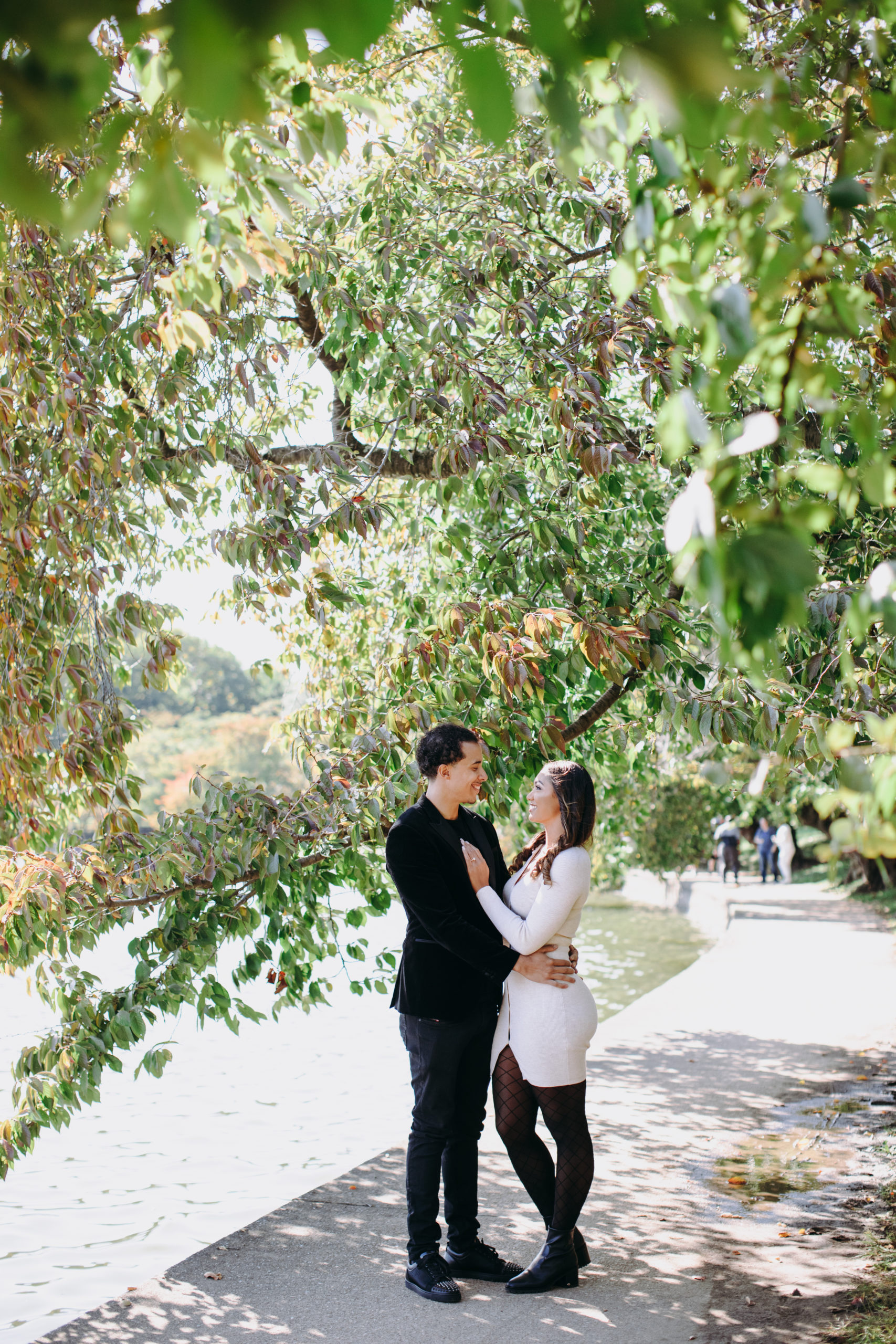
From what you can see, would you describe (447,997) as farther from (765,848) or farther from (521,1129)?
(765,848)

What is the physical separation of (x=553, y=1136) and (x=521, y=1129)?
0.17m

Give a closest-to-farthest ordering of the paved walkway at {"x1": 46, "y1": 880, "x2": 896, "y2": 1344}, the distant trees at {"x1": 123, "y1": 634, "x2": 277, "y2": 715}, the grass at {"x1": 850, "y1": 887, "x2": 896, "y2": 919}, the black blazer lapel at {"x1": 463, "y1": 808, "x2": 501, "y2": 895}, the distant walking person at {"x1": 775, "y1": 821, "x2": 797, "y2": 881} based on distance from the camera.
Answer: the paved walkway at {"x1": 46, "y1": 880, "x2": 896, "y2": 1344} → the black blazer lapel at {"x1": 463, "y1": 808, "x2": 501, "y2": 895} → the grass at {"x1": 850, "y1": 887, "x2": 896, "y2": 919} → the distant walking person at {"x1": 775, "y1": 821, "x2": 797, "y2": 881} → the distant trees at {"x1": 123, "y1": 634, "x2": 277, "y2": 715}

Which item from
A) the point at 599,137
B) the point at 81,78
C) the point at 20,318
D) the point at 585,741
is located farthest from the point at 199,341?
the point at 585,741

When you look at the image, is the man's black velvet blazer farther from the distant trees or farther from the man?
the distant trees

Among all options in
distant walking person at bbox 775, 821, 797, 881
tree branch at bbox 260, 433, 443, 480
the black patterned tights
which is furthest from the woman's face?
distant walking person at bbox 775, 821, 797, 881

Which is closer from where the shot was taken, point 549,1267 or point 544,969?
point 544,969

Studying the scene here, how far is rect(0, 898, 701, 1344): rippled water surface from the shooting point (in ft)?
20.4

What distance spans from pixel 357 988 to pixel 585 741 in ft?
7.86

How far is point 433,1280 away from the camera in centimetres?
437

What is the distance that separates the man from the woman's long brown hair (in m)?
0.30

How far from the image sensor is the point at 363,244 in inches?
242

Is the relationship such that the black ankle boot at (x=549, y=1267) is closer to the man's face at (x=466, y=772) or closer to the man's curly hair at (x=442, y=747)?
the man's face at (x=466, y=772)

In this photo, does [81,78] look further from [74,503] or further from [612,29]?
[74,503]

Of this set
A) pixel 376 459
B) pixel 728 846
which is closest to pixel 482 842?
pixel 376 459
